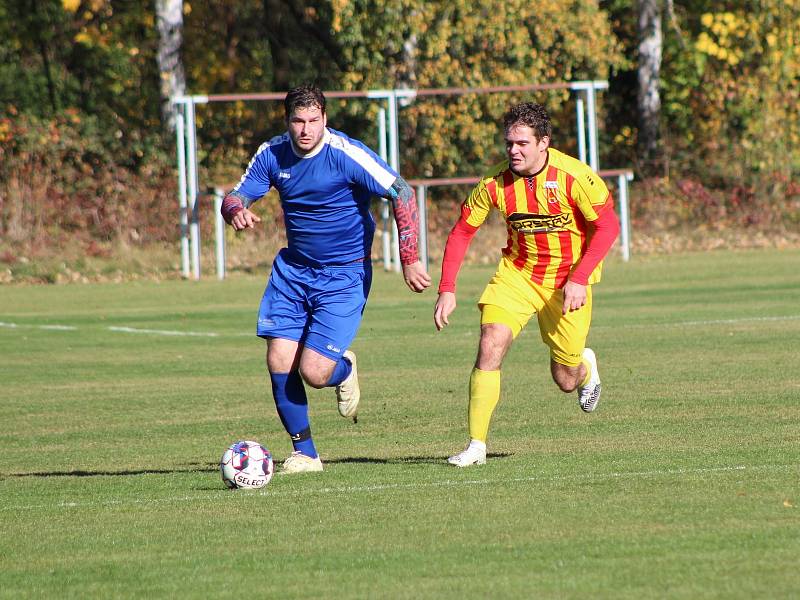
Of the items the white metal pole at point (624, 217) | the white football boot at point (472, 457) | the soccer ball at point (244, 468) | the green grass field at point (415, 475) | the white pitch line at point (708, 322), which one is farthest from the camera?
the white metal pole at point (624, 217)

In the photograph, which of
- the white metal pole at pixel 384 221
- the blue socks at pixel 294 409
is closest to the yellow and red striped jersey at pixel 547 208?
the blue socks at pixel 294 409

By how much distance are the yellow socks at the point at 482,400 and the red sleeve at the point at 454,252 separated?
52 cm

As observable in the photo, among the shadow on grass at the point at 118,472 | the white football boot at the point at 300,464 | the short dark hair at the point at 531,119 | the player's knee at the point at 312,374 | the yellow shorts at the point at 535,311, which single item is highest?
the short dark hair at the point at 531,119

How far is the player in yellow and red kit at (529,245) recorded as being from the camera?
361 inches

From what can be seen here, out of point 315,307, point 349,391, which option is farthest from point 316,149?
point 349,391

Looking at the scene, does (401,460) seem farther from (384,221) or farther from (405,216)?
(384,221)

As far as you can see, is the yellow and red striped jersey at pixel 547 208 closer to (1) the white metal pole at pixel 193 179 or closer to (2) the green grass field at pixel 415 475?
(2) the green grass field at pixel 415 475

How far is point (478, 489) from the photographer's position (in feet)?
26.1

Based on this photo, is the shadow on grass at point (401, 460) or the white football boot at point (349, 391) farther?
the white football boot at point (349, 391)

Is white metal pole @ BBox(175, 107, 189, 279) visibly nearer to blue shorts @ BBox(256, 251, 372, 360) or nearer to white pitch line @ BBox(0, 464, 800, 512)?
blue shorts @ BBox(256, 251, 372, 360)

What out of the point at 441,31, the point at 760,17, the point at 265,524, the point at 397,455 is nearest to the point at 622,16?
the point at 760,17

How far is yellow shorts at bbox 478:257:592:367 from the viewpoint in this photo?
952 centimetres

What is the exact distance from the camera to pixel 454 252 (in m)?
9.35

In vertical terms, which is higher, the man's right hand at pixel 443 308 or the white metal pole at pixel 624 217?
the man's right hand at pixel 443 308
